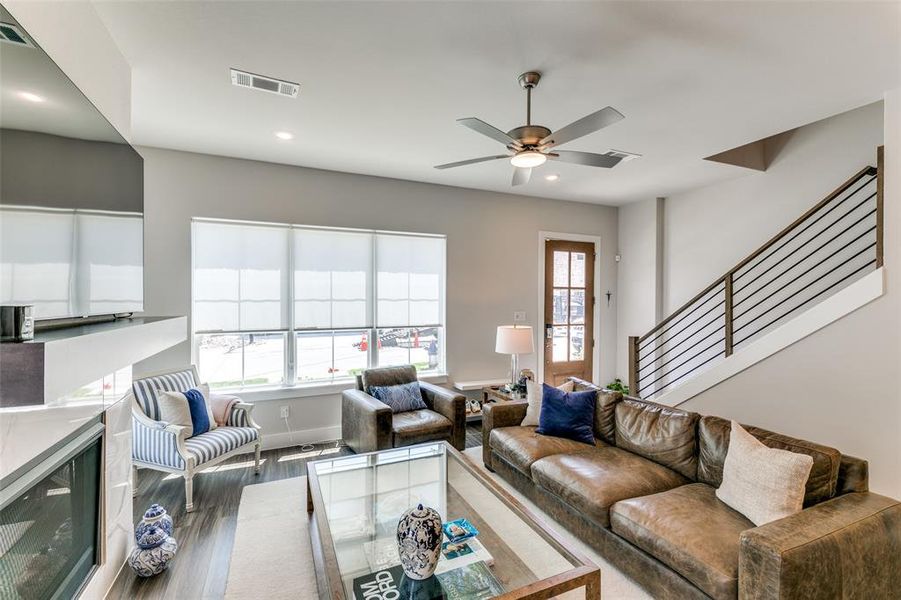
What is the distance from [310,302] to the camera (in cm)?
426

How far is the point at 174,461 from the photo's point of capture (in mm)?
2922

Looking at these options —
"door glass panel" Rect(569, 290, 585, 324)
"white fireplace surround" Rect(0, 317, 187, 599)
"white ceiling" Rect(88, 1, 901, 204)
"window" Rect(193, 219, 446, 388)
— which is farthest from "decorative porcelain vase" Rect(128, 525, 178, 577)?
"door glass panel" Rect(569, 290, 585, 324)

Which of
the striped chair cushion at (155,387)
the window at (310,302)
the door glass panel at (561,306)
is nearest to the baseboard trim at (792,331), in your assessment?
the door glass panel at (561,306)

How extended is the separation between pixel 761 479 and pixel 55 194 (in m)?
3.17

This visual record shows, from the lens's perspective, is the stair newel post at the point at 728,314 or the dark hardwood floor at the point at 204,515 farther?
the stair newel post at the point at 728,314

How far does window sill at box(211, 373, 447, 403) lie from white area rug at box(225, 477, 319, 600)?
96 centimetres

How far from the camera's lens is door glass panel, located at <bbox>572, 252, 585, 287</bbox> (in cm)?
578

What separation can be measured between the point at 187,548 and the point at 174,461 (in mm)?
677

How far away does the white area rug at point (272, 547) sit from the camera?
84.4 inches

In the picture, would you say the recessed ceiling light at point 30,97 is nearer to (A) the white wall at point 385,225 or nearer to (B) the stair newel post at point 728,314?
(A) the white wall at point 385,225

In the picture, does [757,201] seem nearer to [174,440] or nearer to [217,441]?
[217,441]

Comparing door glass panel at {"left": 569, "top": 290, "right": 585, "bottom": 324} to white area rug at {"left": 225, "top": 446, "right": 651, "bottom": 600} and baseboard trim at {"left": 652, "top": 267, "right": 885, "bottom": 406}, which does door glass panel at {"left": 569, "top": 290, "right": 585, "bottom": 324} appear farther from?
white area rug at {"left": 225, "top": 446, "right": 651, "bottom": 600}

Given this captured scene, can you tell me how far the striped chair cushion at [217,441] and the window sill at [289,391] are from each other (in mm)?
599

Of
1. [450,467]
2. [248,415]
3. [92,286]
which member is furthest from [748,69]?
[248,415]
